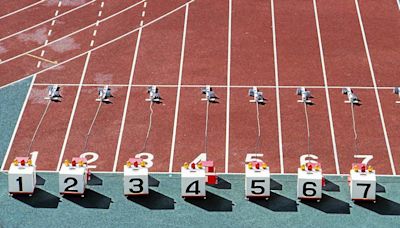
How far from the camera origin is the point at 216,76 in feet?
118

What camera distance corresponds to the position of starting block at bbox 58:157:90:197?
94.9 ft

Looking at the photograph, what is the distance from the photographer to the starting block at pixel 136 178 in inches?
1137

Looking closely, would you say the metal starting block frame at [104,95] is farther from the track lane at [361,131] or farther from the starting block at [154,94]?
the track lane at [361,131]

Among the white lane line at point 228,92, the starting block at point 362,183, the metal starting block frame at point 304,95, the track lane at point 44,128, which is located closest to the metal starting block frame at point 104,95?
the track lane at point 44,128

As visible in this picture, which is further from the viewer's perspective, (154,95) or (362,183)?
(154,95)

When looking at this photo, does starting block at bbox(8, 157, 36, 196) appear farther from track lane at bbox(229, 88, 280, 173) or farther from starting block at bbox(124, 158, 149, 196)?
track lane at bbox(229, 88, 280, 173)

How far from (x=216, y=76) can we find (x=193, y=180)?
823 cm

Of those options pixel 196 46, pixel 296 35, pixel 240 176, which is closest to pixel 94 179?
pixel 240 176

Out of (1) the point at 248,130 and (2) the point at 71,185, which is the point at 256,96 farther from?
(2) the point at 71,185

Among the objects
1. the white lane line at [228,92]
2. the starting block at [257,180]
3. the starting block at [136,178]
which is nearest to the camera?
the starting block at [257,180]

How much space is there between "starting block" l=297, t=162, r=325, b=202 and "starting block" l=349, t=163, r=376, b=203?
1047 millimetres

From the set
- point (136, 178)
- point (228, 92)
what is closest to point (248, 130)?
point (228, 92)

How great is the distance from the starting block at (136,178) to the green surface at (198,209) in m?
0.26

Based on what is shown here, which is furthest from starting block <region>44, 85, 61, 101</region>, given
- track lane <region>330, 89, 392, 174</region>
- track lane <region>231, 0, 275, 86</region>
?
track lane <region>330, 89, 392, 174</region>
